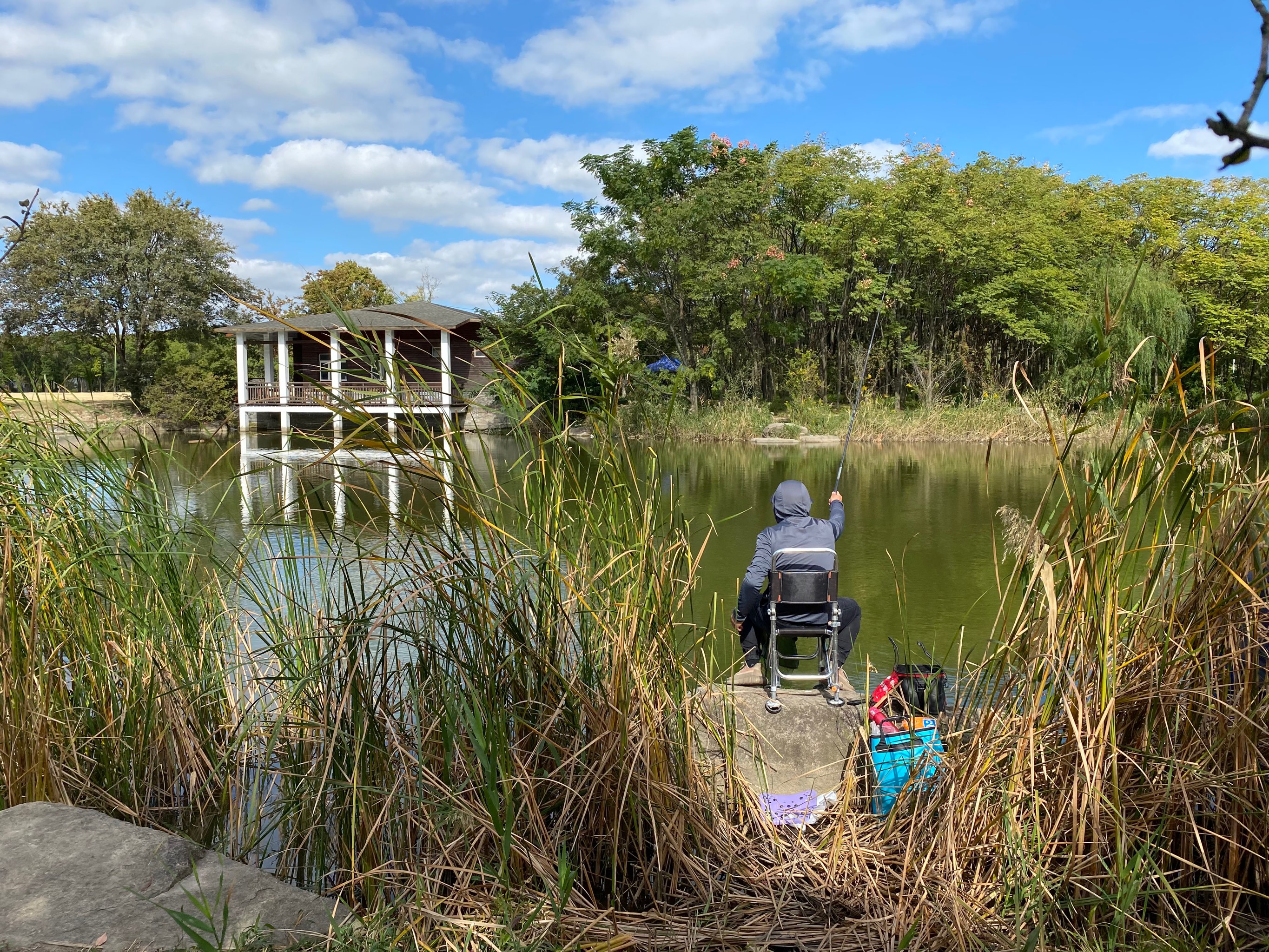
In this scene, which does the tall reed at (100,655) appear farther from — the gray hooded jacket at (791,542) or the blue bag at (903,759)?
the gray hooded jacket at (791,542)

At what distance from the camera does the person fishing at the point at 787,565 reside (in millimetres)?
4055

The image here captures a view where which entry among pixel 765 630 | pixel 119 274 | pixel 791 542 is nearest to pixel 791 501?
pixel 791 542

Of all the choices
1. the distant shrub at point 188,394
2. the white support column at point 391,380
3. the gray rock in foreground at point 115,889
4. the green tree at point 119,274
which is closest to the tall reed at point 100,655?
the gray rock in foreground at point 115,889

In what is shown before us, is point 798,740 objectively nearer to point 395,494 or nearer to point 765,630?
point 765,630

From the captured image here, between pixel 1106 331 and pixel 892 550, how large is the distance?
24.5ft

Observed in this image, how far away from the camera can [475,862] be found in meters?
2.09

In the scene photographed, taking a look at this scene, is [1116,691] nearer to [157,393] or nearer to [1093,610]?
[1093,610]

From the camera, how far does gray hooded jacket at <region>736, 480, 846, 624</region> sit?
4.07 m

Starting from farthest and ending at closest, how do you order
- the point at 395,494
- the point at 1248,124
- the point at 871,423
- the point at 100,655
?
1. the point at 871,423
2. the point at 100,655
3. the point at 395,494
4. the point at 1248,124

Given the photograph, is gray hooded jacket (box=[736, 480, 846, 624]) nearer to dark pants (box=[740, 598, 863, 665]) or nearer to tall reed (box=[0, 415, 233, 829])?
dark pants (box=[740, 598, 863, 665])

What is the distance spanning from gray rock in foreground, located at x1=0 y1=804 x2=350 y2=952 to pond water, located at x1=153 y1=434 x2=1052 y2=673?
84 centimetres

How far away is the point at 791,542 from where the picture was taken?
13.6 ft

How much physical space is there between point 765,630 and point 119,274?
3421cm

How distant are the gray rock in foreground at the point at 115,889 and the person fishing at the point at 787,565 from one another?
7.63 ft
